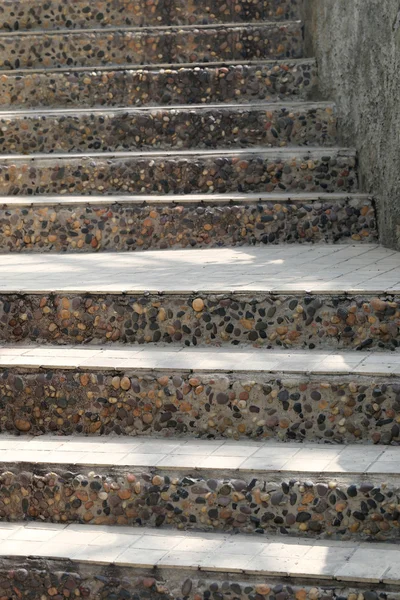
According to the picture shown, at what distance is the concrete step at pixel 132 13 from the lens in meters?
7.91

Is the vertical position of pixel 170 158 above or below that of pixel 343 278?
above

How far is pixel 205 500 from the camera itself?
13.2 ft

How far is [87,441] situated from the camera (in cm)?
450

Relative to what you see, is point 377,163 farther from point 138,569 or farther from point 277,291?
point 138,569

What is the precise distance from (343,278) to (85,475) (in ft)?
4.92

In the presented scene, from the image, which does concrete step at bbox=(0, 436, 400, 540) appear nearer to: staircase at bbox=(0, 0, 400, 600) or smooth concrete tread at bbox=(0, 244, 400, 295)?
staircase at bbox=(0, 0, 400, 600)

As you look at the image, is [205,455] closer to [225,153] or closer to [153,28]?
[225,153]

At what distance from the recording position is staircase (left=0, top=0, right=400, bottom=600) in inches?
152

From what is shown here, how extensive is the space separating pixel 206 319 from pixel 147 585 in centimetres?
136

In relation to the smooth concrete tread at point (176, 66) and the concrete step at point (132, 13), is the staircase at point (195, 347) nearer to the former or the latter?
the smooth concrete tread at point (176, 66)

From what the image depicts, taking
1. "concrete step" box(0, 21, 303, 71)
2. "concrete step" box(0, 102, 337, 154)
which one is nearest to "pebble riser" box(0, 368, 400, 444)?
"concrete step" box(0, 102, 337, 154)

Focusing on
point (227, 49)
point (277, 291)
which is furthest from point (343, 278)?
point (227, 49)

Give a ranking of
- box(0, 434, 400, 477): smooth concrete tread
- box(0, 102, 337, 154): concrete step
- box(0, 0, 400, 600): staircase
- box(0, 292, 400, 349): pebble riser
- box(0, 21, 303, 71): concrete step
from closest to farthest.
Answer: box(0, 0, 400, 600): staircase < box(0, 434, 400, 477): smooth concrete tread < box(0, 292, 400, 349): pebble riser < box(0, 102, 337, 154): concrete step < box(0, 21, 303, 71): concrete step

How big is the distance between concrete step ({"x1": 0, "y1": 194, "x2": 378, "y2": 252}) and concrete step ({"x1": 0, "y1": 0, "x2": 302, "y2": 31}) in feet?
6.88
